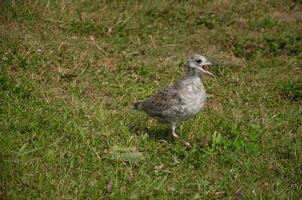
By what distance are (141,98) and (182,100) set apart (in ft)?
5.99

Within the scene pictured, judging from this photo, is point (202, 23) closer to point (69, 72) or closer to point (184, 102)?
point (69, 72)

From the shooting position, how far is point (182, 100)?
26.5 feet

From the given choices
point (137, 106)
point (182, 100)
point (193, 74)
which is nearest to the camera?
point (182, 100)

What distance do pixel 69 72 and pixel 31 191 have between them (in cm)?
406

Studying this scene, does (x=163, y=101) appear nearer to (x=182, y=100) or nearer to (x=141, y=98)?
(x=182, y=100)

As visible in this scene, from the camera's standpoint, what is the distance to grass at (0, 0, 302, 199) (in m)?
7.15

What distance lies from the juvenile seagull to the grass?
383mm

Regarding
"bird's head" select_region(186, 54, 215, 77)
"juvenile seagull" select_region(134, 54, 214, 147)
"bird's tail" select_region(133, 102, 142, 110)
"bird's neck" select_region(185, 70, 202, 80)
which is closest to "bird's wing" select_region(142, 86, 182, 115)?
"juvenile seagull" select_region(134, 54, 214, 147)

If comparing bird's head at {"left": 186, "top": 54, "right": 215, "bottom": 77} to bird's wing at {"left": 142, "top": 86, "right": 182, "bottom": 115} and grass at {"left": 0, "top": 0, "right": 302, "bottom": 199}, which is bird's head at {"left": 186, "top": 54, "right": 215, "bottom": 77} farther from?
grass at {"left": 0, "top": 0, "right": 302, "bottom": 199}

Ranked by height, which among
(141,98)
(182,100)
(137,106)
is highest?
(182,100)

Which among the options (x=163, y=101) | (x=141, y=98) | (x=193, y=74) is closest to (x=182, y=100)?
(x=163, y=101)

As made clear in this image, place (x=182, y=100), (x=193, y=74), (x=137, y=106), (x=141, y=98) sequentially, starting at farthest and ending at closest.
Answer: (x=141, y=98) < (x=137, y=106) < (x=193, y=74) < (x=182, y=100)

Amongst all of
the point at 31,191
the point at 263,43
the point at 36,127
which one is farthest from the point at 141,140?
the point at 263,43

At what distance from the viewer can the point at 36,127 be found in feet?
26.5
